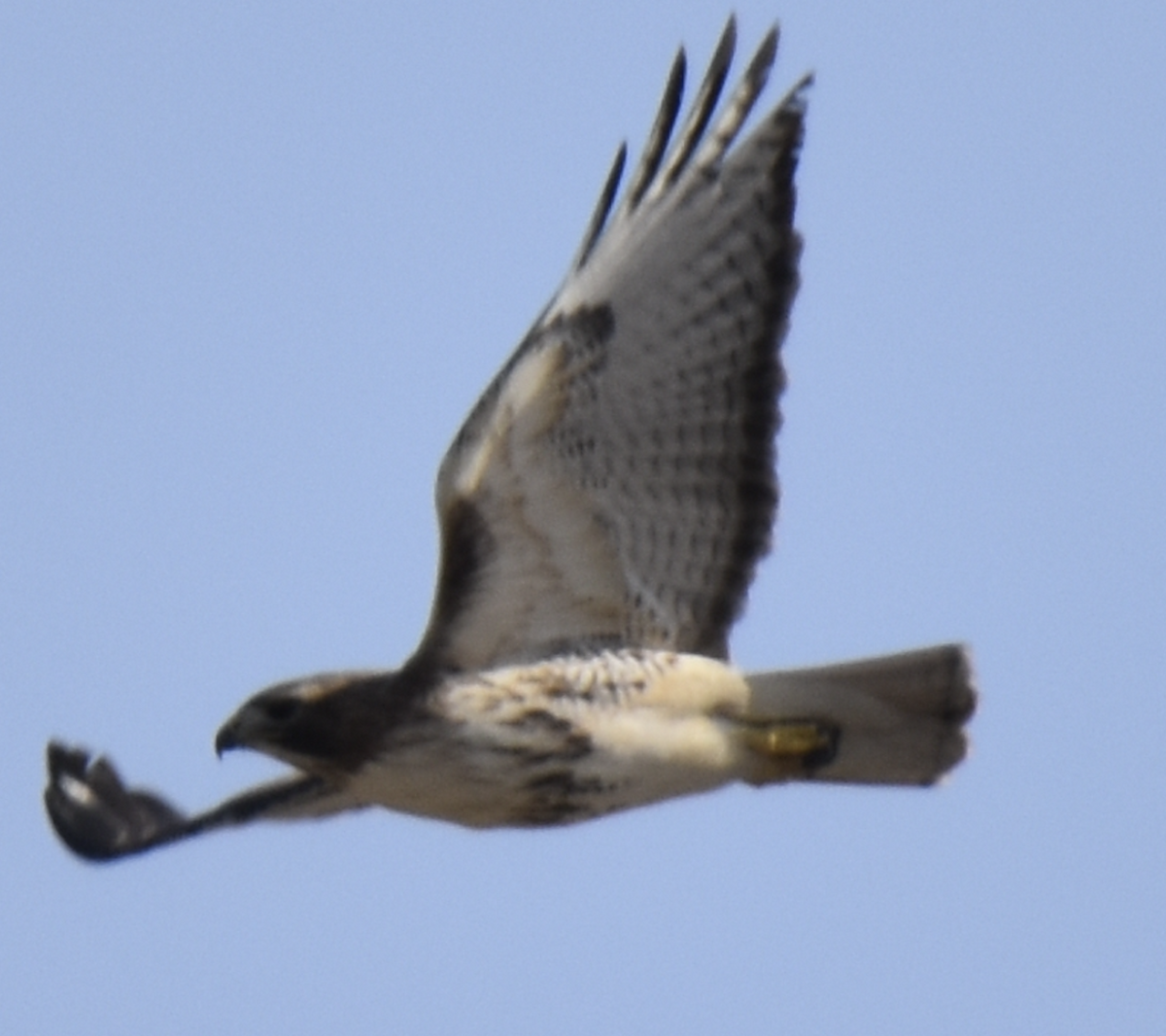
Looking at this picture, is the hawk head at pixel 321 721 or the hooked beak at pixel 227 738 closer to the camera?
the hawk head at pixel 321 721

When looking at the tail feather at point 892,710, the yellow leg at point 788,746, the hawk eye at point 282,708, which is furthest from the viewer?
the tail feather at point 892,710

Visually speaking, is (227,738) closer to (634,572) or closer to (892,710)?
(634,572)

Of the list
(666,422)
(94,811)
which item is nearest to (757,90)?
(666,422)

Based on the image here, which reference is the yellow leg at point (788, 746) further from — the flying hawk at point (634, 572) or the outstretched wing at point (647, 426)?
the outstretched wing at point (647, 426)

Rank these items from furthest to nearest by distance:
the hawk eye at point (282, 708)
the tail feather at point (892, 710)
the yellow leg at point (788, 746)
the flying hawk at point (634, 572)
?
the tail feather at point (892, 710)
the yellow leg at point (788, 746)
the hawk eye at point (282, 708)
the flying hawk at point (634, 572)

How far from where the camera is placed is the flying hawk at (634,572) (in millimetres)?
7348

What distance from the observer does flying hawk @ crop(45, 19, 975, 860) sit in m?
7.35

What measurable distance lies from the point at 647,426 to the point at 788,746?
36.6 inches

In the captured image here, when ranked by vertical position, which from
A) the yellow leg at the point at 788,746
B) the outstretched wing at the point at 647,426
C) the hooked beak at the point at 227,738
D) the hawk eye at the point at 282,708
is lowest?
the yellow leg at the point at 788,746

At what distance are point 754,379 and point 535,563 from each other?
2.49 ft

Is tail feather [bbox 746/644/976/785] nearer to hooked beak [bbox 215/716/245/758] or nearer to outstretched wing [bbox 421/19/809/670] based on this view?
outstretched wing [bbox 421/19/809/670]

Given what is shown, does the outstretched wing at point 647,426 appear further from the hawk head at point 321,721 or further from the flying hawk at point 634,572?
the hawk head at point 321,721

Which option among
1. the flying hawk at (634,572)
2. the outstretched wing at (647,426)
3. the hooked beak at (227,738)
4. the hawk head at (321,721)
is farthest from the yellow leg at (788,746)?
the hooked beak at (227,738)

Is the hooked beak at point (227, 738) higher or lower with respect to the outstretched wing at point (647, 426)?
lower
